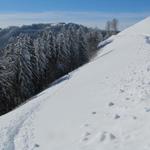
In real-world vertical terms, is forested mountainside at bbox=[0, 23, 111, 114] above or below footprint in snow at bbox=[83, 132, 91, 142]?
below

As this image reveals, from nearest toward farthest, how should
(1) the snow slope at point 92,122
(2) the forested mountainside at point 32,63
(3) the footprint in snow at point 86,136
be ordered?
(1) the snow slope at point 92,122
(3) the footprint in snow at point 86,136
(2) the forested mountainside at point 32,63

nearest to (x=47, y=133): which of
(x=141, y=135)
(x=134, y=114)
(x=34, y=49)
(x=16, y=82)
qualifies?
(x=134, y=114)

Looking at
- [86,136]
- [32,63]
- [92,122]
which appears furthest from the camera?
[32,63]

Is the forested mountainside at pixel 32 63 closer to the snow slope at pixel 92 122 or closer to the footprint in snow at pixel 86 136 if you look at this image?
the snow slope at pixel 92 122

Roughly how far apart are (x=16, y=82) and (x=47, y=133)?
32.1m

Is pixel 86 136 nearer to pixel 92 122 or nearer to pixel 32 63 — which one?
pixel 92 122

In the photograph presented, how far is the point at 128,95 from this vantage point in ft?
46.7

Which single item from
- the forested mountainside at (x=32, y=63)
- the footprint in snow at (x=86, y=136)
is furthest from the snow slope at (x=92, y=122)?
the forested mountainside at (x=32, y=63)

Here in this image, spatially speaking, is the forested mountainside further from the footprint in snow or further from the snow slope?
the footprint in snow

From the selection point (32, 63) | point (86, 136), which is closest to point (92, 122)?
point (86, 136)

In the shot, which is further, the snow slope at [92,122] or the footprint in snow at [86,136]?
the footprint in snow at [86,136]

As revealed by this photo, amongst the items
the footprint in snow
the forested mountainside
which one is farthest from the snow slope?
the forested mountainside

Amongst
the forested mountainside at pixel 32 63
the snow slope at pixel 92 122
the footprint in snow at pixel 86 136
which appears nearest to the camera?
the snow slope at pixel 92 122

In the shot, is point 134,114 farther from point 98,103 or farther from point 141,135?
point 98,103
